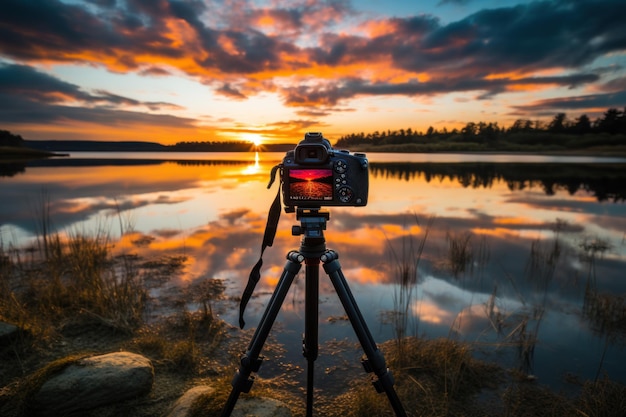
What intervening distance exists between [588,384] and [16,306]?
6.54 m

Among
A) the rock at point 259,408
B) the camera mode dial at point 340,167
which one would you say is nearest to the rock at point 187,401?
the rock at point 259,408

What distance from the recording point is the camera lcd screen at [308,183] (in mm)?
2053

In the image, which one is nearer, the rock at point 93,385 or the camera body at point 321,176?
the camera body at point 321,176

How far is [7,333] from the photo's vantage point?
3.55m

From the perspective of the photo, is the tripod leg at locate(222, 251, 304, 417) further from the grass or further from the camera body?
the grass

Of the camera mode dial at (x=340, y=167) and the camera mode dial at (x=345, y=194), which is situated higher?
the camera mode dial at (x=340, y=167)

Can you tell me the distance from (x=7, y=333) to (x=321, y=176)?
4.02 metres

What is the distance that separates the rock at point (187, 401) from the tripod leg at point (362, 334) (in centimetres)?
149

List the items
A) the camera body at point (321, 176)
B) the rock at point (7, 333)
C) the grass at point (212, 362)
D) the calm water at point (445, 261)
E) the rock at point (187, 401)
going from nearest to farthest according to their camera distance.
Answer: the camera body at point (321, 176), the rock at point (187, 401), the grass at point (212, 362), the rock at point (7, 333), the calm water at point (445, 261)

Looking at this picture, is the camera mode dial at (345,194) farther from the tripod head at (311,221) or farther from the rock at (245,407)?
the rock at (245,407)

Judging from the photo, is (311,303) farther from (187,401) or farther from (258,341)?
(187,401)

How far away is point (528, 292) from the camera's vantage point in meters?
6.30

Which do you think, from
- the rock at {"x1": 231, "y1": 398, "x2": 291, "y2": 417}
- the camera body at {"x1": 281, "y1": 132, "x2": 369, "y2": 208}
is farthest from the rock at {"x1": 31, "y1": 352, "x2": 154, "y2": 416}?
the camera body at {"x1": 281, "y1": 132, "x2": 369, "y2": 208}

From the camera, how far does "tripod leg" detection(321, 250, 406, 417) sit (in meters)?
2.14
